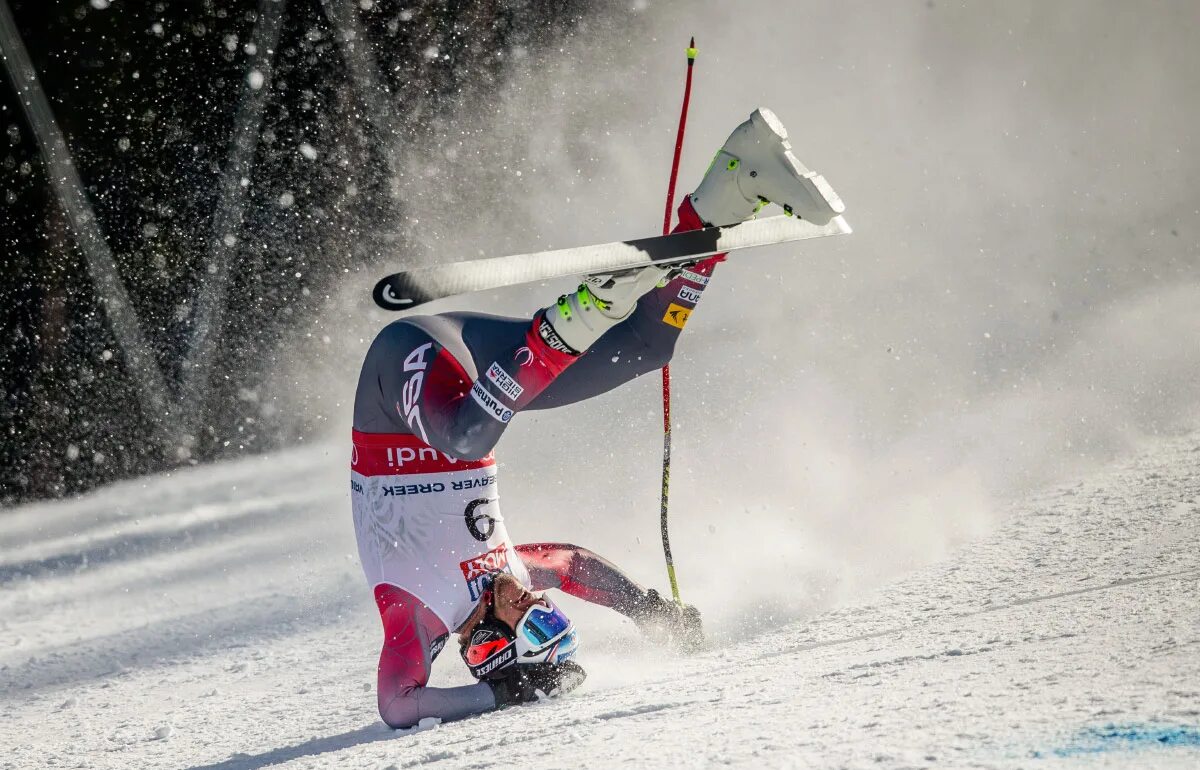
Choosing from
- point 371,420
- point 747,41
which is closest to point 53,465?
point 371,420

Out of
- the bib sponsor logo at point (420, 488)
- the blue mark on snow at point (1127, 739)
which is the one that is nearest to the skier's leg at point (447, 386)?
the bib sponsor logo at point (420, 488)

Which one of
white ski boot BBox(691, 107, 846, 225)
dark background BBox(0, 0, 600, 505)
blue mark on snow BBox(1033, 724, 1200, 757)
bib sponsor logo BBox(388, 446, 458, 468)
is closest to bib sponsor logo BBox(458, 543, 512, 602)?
bib sponsor logo BBox(388, 446, 458, 468)

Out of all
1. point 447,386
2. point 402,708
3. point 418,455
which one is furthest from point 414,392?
point 402,708

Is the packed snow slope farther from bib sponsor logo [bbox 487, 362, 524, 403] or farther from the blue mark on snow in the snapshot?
bib sponsor logo [bbox 487, 362, 524, 403]

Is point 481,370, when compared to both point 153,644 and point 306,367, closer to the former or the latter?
point 153,644

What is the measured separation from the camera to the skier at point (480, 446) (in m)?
2.48

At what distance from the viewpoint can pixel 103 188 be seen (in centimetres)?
633

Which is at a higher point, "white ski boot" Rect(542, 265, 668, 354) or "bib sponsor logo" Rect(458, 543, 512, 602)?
"white ski boot" Rect(542, 265, 668, 354)

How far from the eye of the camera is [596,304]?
95.6 inches

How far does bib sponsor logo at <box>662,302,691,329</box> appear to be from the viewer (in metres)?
2.93

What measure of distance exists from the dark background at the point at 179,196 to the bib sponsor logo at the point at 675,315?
4.59 meters

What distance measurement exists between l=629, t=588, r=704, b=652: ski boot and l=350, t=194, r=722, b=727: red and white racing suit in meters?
0.29

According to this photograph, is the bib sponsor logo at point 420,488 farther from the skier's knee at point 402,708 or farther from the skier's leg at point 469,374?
the skier's knee at point 402,708

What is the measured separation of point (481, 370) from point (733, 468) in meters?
2.24
